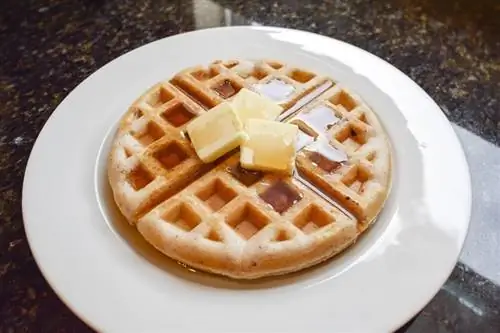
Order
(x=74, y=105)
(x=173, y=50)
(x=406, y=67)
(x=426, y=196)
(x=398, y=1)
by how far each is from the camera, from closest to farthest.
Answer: (x=426, y=196)
(x=74, y=105)
(x=173, y=50)
(x=406, y=67)
(x=398, y=1)

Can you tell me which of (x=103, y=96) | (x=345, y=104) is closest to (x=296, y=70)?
(x=345, y=104)

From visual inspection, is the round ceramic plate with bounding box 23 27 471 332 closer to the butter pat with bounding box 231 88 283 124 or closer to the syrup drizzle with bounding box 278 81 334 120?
the syrup drizzle with bounding box 278 81 334 120

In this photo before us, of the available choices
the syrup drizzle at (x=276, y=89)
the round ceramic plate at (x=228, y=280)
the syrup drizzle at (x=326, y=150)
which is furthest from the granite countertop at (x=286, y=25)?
the syrup drizzle at (x=276, y=89)

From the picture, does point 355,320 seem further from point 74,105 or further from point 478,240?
point 74,105

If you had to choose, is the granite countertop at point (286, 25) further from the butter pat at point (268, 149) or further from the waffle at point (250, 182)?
the butter pat at point (268, 149)

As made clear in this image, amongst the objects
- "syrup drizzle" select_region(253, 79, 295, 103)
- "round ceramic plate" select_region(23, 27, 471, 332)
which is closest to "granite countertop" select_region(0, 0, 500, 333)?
"round ceramic plate" select_region(23, 27, 471, 332)

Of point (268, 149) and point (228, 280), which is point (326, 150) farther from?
point (228, 280)
